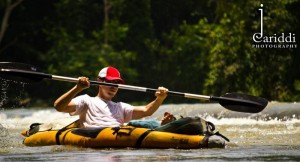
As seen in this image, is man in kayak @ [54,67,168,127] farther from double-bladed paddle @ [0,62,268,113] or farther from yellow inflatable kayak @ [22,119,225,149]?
double-bladed paddle @ [0,62,268,113]

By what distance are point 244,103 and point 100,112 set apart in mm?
1517

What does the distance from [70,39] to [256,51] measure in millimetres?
9638

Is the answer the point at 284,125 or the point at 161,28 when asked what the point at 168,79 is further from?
the point at 284,125

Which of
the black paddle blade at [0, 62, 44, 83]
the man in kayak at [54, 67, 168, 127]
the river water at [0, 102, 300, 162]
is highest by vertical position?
the black paddle blade at [0, 62, 44, 83]

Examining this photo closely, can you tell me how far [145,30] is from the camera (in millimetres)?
30094

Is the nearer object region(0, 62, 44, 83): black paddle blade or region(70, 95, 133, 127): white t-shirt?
region(70, 95, 133, 127): white t-shirt

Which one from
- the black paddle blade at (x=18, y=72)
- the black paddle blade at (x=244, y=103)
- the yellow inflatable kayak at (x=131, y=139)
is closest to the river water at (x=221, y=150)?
the yellow inflatable kayak at (x=131, y=139)

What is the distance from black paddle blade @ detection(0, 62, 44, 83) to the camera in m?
9.98

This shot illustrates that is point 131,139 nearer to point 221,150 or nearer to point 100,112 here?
point 100,112

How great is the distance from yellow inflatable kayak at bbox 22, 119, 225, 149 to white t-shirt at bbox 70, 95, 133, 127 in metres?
0.16

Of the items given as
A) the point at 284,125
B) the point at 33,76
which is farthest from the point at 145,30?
the point at 33,76

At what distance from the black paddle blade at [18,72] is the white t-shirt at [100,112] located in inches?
33.6

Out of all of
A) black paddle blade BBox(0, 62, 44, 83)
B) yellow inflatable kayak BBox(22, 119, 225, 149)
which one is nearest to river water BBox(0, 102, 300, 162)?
yellow inflatable kayak BBox(22, 119, 225, 149)

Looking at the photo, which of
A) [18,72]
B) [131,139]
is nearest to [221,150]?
[131,139]
